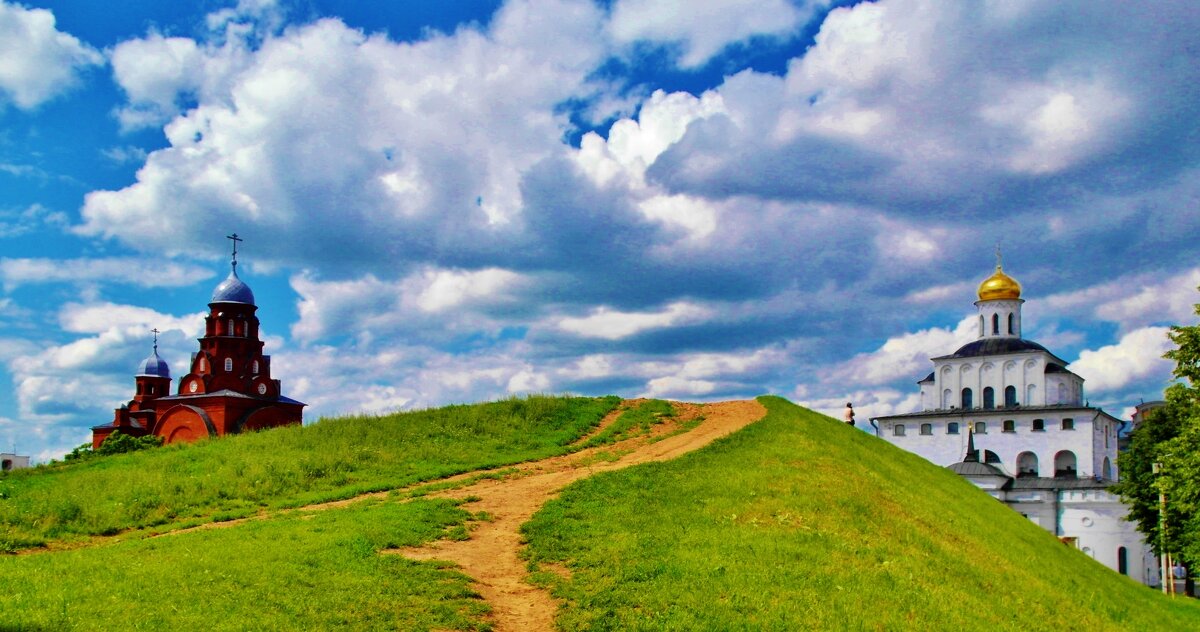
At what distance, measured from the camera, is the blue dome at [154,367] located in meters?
72.5

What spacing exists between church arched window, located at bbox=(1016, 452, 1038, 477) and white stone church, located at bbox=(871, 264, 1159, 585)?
85 millimetres

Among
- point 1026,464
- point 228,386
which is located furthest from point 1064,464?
point 228,386

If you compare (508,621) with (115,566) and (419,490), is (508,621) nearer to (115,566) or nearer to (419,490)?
(115,566)

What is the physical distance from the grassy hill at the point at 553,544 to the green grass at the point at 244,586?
4cm

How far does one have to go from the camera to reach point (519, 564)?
13.2 metres

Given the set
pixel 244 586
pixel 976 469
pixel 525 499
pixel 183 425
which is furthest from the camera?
pixel 976 469

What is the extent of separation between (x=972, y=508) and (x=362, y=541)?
18.7 meters

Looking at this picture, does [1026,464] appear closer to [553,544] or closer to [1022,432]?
[1022,432]

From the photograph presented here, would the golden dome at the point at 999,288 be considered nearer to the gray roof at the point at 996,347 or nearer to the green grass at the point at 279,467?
the gray roof at the point at 996,347

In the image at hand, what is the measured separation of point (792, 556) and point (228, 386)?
2067 inches

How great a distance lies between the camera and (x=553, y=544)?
1405 centimetres

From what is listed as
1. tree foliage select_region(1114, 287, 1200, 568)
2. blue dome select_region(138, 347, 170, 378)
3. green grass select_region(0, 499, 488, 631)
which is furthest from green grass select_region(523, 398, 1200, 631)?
blue dome select_region(138, 347, 170, 378)

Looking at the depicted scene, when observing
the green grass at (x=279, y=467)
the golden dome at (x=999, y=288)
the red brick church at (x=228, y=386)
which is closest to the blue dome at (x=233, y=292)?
the red brick church at (x=228, y=386)

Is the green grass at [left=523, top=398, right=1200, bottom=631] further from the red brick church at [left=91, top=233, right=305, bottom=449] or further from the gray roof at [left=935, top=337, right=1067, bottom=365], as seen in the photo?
the gray roof at [left=935, top=337, right=1067, bottom=365]
